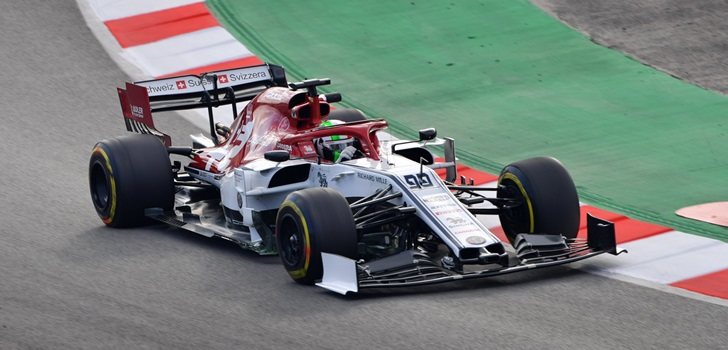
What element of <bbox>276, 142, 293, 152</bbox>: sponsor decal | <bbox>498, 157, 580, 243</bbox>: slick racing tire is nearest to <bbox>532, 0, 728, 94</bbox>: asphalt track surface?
<bbox>498, 157, 580, 243</bbox>: slick racing tire

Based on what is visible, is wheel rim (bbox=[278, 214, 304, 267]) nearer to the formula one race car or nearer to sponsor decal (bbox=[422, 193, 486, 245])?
the formula one race car

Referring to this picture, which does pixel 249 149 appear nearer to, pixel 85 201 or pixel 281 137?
pixel 281 137

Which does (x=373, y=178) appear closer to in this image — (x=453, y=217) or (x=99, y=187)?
(x=453, y=217)

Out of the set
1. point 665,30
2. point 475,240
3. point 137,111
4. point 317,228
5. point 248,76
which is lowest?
point 475,240

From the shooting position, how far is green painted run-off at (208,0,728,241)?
14.0 m

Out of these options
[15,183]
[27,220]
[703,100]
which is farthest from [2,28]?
[703,100]

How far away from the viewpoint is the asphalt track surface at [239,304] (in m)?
9.48

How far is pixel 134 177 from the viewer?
12352 mm

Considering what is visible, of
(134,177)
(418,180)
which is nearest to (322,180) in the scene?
(418,180)

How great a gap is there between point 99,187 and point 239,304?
3165 millimetres

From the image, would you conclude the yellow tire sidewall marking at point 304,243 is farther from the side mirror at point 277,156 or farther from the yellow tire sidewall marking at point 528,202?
the yellow tire sidewall marking at point 528,202

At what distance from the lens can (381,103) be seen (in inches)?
651

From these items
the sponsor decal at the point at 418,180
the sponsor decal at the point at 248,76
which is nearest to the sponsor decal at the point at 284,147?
the sponsor decal at the point at 418,180

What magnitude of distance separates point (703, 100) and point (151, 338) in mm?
8893
